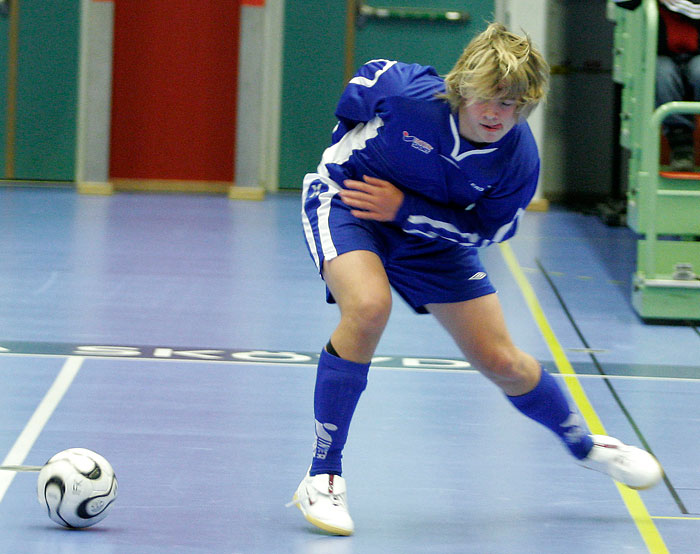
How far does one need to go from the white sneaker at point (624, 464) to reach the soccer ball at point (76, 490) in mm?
1470

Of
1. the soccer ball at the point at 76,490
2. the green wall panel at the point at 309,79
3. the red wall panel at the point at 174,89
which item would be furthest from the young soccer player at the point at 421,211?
the red wall panel at the point at 174,89

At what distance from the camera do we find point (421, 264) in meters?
3.27

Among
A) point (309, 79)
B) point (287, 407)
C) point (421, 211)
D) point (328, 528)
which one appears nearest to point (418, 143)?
point (421, 211)

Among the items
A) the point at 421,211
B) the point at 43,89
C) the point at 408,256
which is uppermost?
the point at 43,89

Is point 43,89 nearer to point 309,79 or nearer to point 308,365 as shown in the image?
point 309,79

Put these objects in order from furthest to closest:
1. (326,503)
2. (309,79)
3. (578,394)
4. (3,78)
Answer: (309,79)
(3,78)
(578,394)
(326,503)

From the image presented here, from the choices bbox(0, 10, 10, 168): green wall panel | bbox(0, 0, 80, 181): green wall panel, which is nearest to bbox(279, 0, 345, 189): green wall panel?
bbox(0, 0, 80, 181): green wall panel

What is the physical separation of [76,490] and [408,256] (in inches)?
44.7

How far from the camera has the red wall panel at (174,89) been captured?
10.7 m

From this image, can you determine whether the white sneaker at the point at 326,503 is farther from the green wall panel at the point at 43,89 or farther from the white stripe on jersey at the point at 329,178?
the green wall panel at the point at 43,89

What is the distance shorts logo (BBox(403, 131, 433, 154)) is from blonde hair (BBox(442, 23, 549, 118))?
139 millimetres

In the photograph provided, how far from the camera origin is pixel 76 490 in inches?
119

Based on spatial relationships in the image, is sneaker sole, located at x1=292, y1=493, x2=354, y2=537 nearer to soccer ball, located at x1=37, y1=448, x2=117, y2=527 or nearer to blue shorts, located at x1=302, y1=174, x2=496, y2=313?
soccer ball, located at x1=37, y1=448, x2=117, y2=527

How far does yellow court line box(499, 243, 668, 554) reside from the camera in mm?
3230
